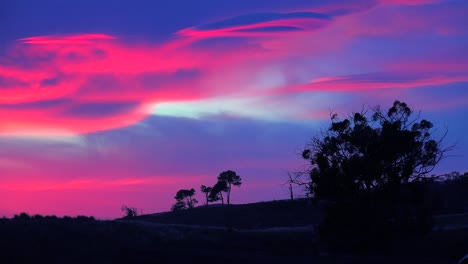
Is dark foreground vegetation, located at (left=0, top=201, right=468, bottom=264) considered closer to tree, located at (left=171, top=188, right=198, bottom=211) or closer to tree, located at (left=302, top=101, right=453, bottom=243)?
tree, located at (left=302, top=101, right=453, bottom=243)

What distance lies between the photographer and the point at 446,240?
4119cm

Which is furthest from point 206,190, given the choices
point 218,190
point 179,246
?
point 179,246

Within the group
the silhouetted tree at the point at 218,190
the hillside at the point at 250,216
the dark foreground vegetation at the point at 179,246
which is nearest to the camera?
the dark foreground vegetation at the point at 179,246

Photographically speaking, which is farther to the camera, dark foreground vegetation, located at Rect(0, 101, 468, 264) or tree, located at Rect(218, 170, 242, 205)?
tree, located at Rect(218, 170, 242, 205)

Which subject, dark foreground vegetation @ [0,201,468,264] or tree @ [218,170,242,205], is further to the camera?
tree @ [218,170,242,205]

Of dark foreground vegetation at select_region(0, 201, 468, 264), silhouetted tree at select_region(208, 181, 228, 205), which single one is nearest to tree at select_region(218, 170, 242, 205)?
silhouetted tree at select_region(208, 181, 228, 205)

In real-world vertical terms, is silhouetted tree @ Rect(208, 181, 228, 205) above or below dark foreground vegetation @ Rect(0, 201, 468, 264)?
above

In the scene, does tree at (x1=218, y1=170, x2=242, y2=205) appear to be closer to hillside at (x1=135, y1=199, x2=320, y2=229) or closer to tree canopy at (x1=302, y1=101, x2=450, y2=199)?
hillside at (x1=135, y1=199, x2=320, y2=229)

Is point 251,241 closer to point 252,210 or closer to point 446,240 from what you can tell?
point 446,240

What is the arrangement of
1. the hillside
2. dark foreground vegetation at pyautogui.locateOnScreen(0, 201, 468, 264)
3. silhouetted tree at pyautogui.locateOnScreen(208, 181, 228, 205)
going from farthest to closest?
silhouetted tree at pyautogui.locateOnScreen(208, 181, 228, 205) < the hillside < dark foreground vegetation at pyautogui.locateOnScreen(0, 201, 468, 264)

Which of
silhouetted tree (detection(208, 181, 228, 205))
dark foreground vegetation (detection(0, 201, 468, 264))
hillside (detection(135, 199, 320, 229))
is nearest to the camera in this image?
dark foreground vegetation (detection(0, 201, 468, 264))

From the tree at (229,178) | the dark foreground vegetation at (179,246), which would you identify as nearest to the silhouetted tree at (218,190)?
the tree at (229,178)

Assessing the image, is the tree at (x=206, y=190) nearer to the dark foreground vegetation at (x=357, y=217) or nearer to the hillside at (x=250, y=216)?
the hillside at (x=250, y=216)

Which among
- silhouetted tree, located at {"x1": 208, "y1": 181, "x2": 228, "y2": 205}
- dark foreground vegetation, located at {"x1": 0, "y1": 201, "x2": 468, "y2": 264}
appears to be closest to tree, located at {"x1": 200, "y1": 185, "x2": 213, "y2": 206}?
silhouetted tree, located at {"x1": 208, "y1": 181, "x2": 228, "y2": 205}
